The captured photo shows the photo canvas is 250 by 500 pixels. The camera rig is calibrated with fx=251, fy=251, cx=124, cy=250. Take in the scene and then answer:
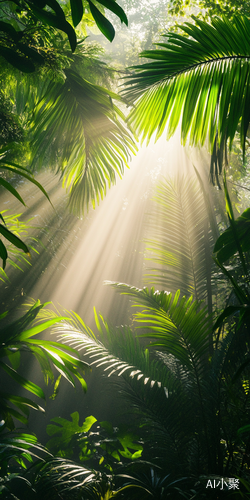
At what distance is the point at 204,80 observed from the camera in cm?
93

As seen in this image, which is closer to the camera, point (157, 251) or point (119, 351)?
point (119, 351)

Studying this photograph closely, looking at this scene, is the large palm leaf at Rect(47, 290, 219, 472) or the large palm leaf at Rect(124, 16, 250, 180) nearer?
the large palm leaf at Rect(124, 16, 250, 180)

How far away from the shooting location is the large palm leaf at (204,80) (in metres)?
0.84

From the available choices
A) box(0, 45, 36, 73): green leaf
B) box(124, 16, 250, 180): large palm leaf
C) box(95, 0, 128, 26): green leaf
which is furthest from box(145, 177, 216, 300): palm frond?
box(95, 0, 128, 26): green leaf

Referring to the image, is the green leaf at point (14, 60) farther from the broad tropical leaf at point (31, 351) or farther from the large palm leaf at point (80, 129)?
the broad tropical leaf at point (31, 351)

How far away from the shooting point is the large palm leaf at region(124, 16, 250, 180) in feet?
2.77

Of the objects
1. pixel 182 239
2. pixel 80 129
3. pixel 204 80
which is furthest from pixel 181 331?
pixel 80 129

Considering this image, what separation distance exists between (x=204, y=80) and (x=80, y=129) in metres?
0.92

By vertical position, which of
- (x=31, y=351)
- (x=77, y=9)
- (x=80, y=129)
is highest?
(x=80, y=129)

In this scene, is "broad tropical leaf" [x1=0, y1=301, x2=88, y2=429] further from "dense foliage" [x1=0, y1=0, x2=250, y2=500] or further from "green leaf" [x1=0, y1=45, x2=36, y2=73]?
"green leaf" [x1=0, y1=45, x2=36, y2=73]

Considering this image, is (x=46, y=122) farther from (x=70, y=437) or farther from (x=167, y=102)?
(x=70, y=437)

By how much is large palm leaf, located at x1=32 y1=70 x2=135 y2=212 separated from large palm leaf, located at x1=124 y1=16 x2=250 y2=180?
0.45 meters

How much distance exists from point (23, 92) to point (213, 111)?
4.12 feet

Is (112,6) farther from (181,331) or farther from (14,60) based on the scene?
(181,331)
